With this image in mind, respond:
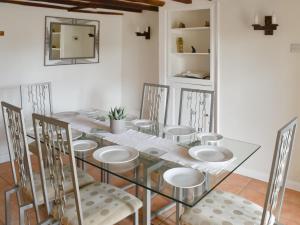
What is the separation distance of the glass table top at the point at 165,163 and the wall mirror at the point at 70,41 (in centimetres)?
169

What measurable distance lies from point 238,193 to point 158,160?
141 cm

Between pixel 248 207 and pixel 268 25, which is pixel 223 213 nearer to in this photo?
pixel 248 207

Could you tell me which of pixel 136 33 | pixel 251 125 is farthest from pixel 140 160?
pixel 136 33

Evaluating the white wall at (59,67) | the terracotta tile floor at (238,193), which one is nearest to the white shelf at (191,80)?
the terracotta tile floor at (238,193)

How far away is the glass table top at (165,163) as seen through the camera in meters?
1.64

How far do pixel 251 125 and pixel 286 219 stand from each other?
105cm

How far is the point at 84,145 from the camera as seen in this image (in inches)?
86.8

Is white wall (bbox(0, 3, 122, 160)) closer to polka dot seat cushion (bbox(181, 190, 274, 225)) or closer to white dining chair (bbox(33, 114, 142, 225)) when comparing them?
white dining chair (bbox(33, 114, 142, 225))

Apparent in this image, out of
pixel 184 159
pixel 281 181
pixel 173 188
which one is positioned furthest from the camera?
pixel 184 159

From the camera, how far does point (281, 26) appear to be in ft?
9.46

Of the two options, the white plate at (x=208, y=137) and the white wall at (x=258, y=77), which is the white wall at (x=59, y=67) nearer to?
the white wall at (x=258, y=77)

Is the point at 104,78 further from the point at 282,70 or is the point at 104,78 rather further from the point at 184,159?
the point at 184,159

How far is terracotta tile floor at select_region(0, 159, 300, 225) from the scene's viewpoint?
2531mm

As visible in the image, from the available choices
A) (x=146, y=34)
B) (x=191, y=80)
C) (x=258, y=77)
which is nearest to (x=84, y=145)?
(x=191, y=80)
